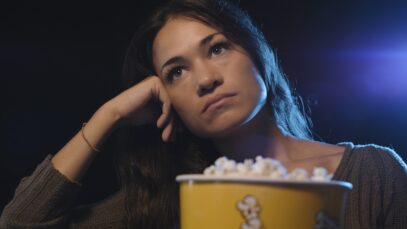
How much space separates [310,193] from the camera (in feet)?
1.88

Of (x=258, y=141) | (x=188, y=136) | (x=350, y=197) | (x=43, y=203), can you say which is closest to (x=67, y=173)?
(x=43, y=203)

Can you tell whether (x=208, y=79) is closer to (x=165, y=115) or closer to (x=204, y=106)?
(x=204, y=106)

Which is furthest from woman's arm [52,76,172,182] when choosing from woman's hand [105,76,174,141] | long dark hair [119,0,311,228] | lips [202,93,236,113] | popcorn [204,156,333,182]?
popcorn [204,156,333,182]

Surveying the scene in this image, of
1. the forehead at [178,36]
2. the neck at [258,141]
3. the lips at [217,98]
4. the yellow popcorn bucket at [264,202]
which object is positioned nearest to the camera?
the yellow popcorn bucket at [264,202]

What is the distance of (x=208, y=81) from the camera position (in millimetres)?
1073

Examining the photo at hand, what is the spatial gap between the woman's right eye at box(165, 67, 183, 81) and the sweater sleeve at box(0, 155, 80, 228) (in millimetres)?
339

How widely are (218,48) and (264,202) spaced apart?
2.18 feet

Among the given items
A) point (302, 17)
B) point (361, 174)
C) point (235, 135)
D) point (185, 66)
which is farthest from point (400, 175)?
point (302, 17)

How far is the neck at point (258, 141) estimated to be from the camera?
4.20 feet

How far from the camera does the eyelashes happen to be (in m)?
1.17

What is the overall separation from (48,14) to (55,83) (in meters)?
0.27

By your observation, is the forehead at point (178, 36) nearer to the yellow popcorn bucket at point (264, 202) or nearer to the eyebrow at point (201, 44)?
the eyebrow at point (201, 44)

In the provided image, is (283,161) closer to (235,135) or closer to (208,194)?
(235,135)

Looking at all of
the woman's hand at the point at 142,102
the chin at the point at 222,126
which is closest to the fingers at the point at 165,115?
A: the woman's hand at the point at 142,102
